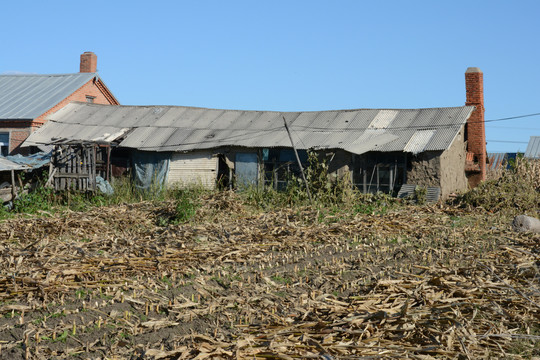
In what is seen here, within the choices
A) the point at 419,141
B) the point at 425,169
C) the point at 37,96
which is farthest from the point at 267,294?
the point at 37,96

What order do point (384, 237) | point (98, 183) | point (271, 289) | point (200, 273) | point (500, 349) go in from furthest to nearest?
point (98, 183) < point (384, 237) < point (200, 273) < point (271, 289) < point (500, 349)

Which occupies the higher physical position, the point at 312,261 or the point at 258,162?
the point at 258,162

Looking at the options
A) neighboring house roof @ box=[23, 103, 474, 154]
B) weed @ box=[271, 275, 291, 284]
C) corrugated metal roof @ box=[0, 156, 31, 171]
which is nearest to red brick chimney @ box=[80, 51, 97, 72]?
neighboring house roof @ box=[23, 103, 474, 154]

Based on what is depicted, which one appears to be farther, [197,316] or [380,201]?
[380,201]

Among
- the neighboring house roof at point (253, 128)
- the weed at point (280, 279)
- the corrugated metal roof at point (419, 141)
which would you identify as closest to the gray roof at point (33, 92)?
the neighboring house roof at point (253, 128)

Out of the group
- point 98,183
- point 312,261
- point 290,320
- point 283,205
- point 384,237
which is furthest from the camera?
point 98,183

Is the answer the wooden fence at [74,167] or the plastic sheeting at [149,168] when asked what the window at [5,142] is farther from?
the plastic sheeting at [149,168]

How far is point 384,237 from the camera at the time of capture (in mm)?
12406

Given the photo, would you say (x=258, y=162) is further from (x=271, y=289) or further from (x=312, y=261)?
(x=271, y=289)

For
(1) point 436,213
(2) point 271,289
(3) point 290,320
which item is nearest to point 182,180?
(1) point 436,213

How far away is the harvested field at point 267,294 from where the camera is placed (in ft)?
18.4

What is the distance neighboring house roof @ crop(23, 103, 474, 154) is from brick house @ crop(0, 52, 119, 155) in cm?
74

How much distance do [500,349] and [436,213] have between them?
1198 centimetres

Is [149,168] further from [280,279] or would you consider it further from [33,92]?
[280,279]
